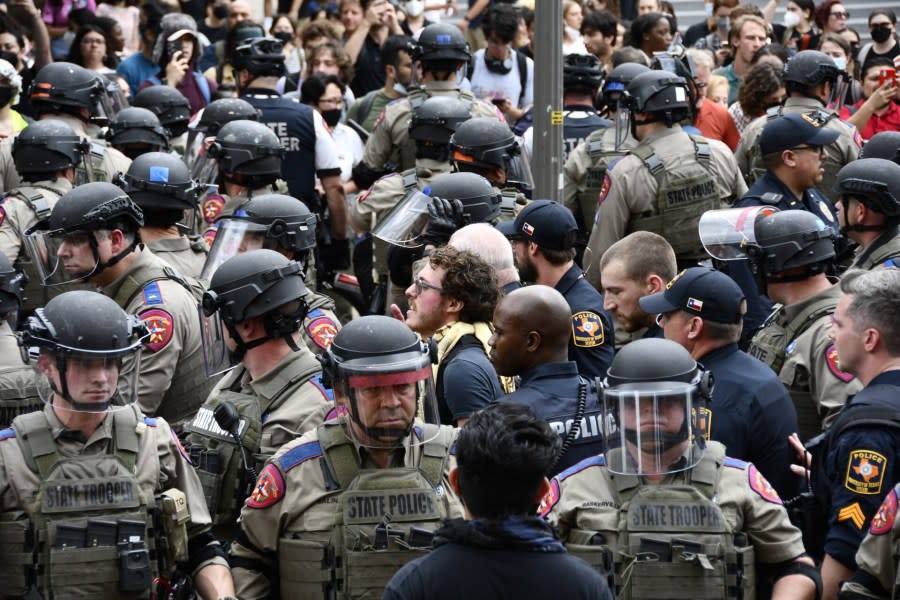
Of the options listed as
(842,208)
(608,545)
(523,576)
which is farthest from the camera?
(842,208)

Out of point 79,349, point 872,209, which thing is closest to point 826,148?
point 872,209

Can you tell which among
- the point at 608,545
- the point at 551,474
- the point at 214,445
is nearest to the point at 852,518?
the point at 608,545

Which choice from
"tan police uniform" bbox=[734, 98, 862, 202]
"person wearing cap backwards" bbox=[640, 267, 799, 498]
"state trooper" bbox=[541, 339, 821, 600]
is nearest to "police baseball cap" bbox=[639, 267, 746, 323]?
"person wearing cap backwards" bbox=[640, 267, 799, 498]

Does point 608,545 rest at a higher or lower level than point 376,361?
lower

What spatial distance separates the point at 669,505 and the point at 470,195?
3829 mm

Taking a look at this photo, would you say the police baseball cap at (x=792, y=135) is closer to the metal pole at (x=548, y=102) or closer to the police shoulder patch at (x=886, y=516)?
the metal pole at (x=548, y=102)

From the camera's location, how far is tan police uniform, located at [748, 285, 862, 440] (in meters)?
Result: 6.06

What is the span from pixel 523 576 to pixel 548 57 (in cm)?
541

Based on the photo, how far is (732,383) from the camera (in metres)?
5.63

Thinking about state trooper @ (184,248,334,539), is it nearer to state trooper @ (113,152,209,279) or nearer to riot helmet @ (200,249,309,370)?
riot helmet @ (200,249,309,370)

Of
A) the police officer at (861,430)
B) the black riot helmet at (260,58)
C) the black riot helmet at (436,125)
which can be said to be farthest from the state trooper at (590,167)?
the police officer at (861,430)

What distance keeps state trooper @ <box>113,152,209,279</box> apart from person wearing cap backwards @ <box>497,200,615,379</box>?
1.70 meters

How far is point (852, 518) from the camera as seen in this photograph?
4859mm

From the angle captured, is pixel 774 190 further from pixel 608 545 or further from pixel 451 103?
pixel 608 545
